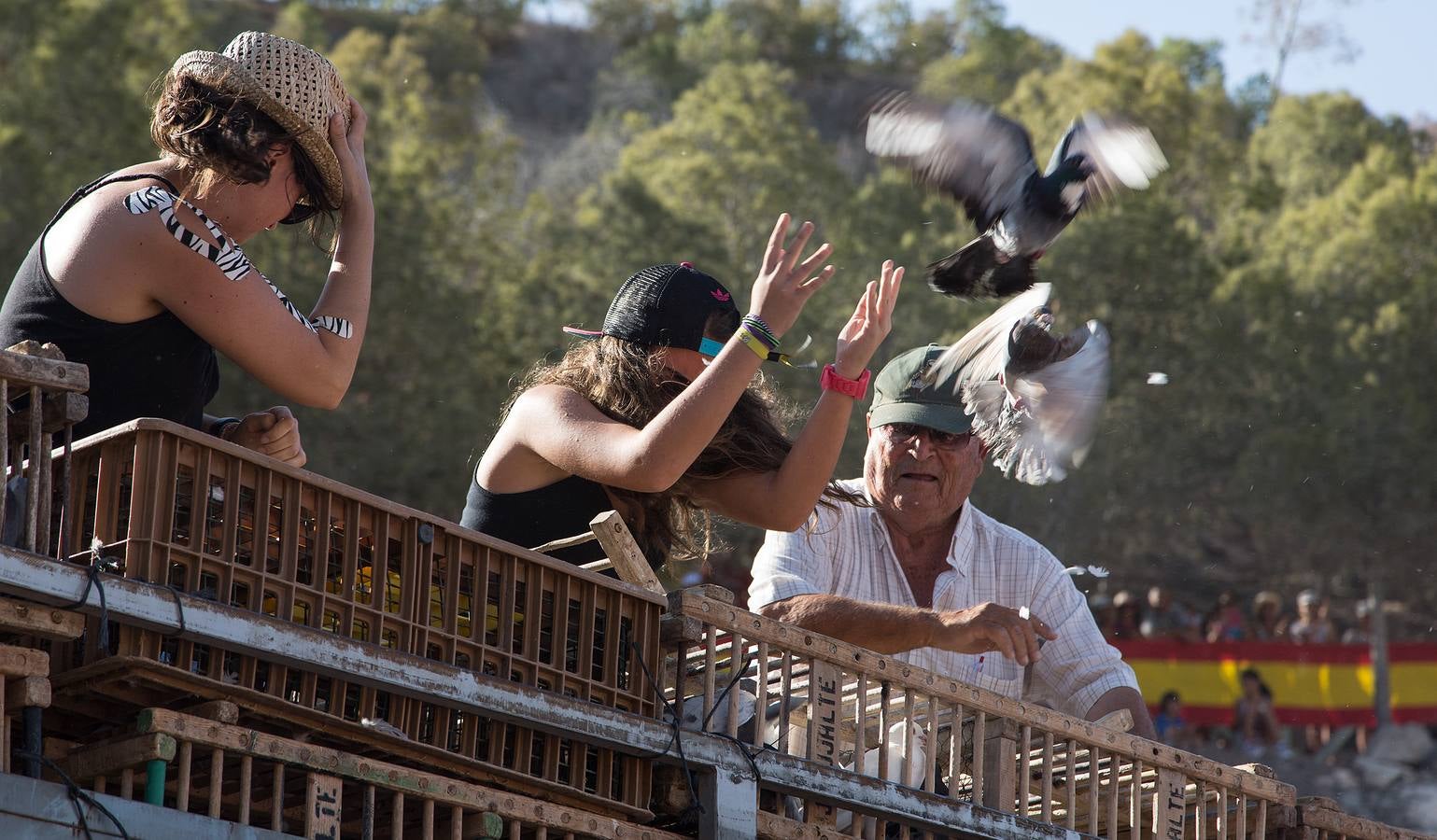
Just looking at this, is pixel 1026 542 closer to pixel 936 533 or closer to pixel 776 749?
pixel 936 533

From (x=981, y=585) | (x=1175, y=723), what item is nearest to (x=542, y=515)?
(x=981, y=585)

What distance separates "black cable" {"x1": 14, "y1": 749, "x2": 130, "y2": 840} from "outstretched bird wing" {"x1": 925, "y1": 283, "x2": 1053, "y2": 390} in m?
3.38

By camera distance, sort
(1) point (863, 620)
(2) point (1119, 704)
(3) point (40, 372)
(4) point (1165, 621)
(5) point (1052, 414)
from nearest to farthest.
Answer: (3) point (40, 372) < (1) point (863, 620) < (2) point (1119, 704) < (5) point (1052, 414) < (4) point (1165, 621)

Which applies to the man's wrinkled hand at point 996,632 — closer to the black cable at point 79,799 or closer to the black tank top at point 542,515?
the black tank top at point 542,515

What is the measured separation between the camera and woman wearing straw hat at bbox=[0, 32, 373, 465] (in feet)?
10.1

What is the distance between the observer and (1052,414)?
5.71 m

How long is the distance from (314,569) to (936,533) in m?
2.95

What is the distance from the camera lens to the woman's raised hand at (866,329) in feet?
12.5

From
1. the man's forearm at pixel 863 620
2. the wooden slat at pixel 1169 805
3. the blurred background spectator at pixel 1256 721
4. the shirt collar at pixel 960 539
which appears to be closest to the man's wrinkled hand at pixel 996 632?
the man's forearm at pixel 863 620

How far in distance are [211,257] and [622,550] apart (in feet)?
3.27

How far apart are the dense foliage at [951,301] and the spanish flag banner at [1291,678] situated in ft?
10.5

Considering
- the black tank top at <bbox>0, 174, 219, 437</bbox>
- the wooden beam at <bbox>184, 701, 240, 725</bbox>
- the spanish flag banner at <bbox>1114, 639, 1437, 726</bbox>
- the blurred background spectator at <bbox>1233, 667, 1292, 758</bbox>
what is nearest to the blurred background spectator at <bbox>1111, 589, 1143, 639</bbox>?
the spanish flag banner at <bbox>1114, 639, 1437, 726</bbox>

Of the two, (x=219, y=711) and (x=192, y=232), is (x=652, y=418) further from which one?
(x=219, y=711)

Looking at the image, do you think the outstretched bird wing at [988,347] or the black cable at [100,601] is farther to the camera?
the outstretched bird wing at [988,347]
